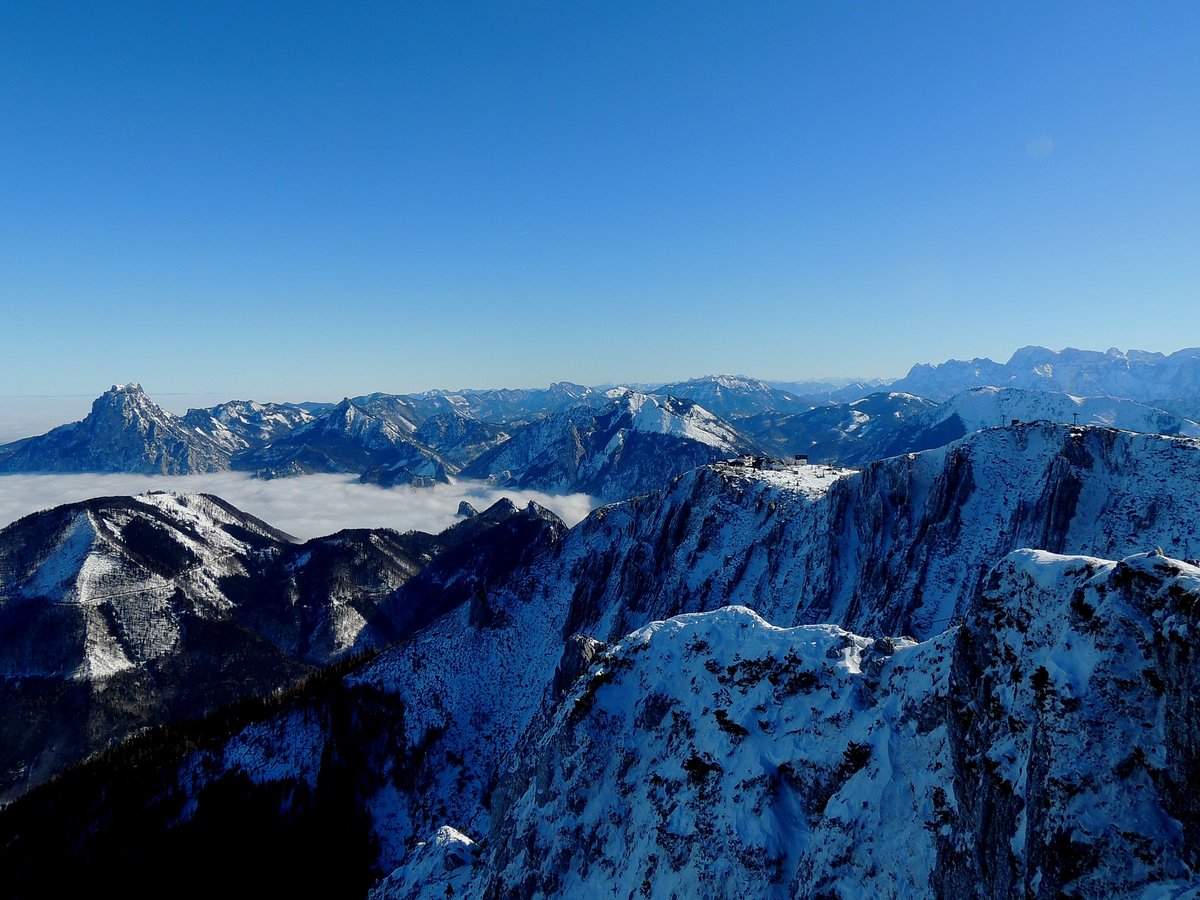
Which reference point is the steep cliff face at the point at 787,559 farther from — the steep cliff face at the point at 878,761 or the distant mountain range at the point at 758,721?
the steep cliff face at the point at 878,761

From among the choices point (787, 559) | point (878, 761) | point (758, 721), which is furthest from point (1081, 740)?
point (787, 559)

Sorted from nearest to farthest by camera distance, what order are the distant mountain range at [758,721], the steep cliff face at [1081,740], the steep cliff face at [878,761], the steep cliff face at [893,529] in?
the steep cliff face at [1081,740] → the steep cliff face at [878,761] → the distant mountain range at [758,721] → the steep cliff face at [893,529]

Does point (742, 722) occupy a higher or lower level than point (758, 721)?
lower

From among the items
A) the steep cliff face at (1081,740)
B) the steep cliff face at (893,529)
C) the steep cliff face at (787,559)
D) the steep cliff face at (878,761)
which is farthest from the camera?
the steep cliff face at (787,559)

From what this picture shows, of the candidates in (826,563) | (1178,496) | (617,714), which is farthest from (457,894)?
(1178,496)

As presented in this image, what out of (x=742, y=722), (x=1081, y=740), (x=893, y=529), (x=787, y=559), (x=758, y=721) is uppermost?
(x=1081, y=740)

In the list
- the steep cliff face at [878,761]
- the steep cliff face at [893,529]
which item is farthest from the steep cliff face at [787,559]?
the steep cliff face at [878,761]

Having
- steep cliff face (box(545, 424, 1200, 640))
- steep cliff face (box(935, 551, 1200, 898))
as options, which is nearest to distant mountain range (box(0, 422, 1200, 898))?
steep cliff face (box(935, 551, 1200, 898))

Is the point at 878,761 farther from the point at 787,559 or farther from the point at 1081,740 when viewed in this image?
the point at 787,559

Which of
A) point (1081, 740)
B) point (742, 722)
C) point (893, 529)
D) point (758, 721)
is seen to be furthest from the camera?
point (893, 529)

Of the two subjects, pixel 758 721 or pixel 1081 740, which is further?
pixel 758 721
